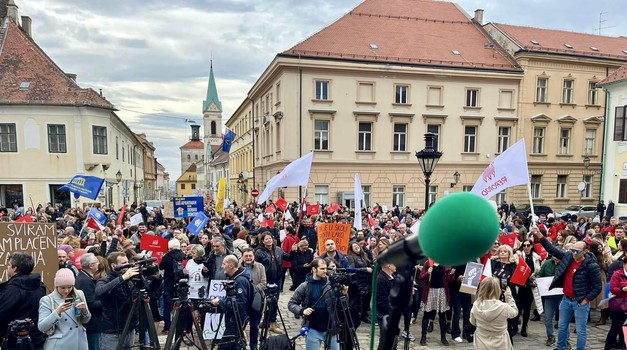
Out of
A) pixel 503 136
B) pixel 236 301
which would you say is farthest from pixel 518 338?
pixel 503 136

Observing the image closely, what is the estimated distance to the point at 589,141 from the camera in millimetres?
31875

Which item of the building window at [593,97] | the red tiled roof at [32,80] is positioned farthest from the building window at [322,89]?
the building window at [593,97]

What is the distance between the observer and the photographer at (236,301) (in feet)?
16.5

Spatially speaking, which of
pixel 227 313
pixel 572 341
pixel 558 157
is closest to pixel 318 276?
pixel 227 313

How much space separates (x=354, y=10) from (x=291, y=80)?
902cm

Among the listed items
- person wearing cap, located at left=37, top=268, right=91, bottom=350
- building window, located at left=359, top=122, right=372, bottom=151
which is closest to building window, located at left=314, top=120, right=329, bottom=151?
building window, located at left=359, top=122, right=372, bottom=151

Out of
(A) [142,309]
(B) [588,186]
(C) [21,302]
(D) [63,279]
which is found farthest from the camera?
(B) [588,186]

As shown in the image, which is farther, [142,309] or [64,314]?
[142,309]

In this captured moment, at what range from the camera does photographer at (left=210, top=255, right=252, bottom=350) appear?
5.02 m

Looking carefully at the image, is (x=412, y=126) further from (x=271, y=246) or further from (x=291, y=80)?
(x=271, y=246)

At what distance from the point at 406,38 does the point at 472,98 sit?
6766 millimetres

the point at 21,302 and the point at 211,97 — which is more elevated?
the point at 211,97

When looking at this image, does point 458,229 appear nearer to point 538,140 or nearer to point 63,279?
point 63,279

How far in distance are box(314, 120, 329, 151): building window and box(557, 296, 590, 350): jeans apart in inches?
865
